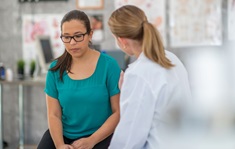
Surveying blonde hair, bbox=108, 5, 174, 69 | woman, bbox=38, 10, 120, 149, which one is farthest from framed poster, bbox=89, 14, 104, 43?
blonde hair, bbox=108, 5, 174, 69

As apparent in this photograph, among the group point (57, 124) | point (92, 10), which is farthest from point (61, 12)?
point (57, 124)

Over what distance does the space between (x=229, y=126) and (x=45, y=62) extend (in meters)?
3.23

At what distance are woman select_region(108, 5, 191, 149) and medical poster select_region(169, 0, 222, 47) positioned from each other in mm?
2409

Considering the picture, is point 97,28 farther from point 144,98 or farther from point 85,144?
point 144,98

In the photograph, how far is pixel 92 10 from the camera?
3686mm

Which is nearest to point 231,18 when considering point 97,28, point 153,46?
point 97,28

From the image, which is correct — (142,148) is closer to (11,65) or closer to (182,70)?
(182,70)

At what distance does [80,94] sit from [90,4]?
224 cm

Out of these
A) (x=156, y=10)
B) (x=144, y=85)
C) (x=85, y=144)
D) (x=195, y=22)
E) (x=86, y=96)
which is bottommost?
(x=85, y=144)

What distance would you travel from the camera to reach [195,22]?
3.59 m

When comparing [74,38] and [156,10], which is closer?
[74,38]

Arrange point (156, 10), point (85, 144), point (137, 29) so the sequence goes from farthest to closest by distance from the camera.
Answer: point (156, 10)
point (85, 144)
point (137, 29)

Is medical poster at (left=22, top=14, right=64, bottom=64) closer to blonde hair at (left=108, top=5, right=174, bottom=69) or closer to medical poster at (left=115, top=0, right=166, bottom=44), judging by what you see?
medical poster at (left=115, top=0, right=166, bottom=44)

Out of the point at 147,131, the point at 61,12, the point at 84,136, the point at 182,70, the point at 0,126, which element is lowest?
the point at 0,126
